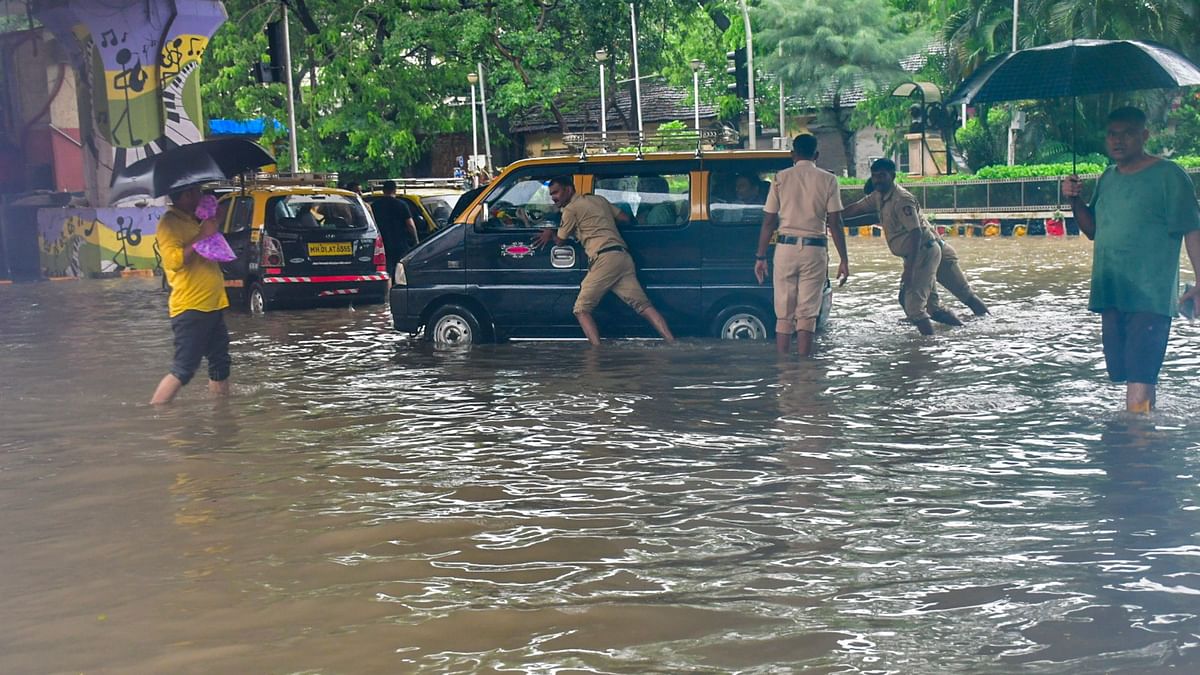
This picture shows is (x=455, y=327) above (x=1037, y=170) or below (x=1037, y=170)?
below

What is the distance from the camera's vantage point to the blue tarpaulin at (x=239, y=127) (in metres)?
Answer: 36.2

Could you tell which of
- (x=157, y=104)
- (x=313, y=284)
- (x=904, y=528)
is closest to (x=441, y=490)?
(x=904, y=528)

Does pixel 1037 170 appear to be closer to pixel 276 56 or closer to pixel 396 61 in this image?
pixel 396 61

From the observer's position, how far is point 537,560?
20.1 feet

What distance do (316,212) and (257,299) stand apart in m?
1.34

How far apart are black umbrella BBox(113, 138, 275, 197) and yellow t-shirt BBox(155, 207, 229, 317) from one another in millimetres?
247

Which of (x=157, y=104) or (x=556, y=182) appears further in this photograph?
(x=157, y=104)

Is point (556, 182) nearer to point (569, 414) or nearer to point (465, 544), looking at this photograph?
point (569, 414)

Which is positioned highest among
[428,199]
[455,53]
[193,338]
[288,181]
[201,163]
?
[455,53]

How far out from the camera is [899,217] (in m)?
13.9

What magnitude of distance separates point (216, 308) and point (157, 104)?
1759 cm

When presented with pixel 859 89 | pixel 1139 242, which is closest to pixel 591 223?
pixel 1139 242

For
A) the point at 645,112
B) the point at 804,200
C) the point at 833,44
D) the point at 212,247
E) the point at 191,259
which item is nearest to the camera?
the point at 212,247

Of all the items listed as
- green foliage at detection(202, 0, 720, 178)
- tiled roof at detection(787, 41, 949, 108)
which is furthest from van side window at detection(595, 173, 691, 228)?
tiled roof at detection(787, 41, 949, 108)
